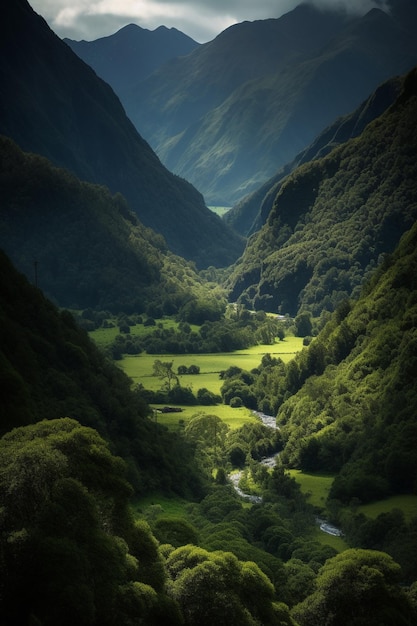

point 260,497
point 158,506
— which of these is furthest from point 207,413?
point 158,506

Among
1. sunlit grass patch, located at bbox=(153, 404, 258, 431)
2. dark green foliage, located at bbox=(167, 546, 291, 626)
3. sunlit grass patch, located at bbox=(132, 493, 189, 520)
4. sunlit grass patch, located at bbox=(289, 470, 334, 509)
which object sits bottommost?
sunlit grass patch, located at bbox=(289, 470, 334, 509)

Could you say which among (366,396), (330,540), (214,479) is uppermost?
(366,396)

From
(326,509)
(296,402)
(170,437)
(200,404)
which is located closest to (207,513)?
(326,509)

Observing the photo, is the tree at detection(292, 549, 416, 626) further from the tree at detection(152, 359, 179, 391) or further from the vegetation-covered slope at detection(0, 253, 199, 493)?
the tree at detection(152, 359, 179, 391)

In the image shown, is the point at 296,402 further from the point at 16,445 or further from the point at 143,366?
the point at 16,445

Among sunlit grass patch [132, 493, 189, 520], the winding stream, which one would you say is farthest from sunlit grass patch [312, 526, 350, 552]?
sunlit grass patch [132, 493, 189, 520]

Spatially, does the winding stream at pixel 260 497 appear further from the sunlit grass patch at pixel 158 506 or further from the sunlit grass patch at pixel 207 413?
the sunlit grass patch at pixel 158 506

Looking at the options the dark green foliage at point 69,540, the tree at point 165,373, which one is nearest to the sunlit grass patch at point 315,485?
the dark green foliage at point 69,540

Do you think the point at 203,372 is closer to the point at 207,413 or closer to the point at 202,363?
the point at 202,363
